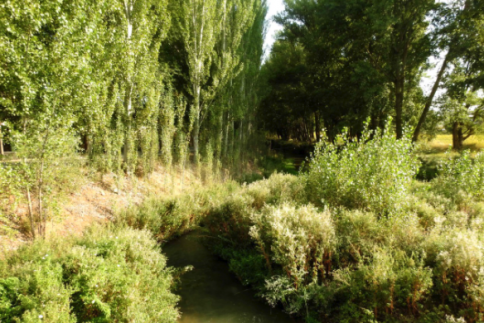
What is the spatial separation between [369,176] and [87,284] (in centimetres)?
533

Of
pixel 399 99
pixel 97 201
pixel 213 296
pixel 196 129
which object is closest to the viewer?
pixel 213 296

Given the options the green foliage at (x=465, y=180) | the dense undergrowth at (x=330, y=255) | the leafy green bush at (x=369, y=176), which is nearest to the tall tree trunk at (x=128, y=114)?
the dense undergrowth at (x=330, y=255)

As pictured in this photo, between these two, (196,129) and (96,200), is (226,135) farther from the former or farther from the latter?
(96,200)

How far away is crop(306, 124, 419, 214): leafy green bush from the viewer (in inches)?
211

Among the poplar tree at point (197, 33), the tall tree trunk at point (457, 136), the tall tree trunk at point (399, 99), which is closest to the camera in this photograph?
the poplar tree at point (197, 33)

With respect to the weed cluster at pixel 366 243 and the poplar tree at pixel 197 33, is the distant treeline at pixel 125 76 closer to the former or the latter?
the poplar tree at pixel 197 33

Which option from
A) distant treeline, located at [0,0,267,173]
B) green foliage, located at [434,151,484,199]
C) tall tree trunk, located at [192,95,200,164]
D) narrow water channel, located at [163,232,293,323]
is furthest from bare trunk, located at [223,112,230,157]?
green foliage, located at [434,151,484,199]

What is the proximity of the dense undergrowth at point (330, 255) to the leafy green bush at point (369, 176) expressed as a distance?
0.02m

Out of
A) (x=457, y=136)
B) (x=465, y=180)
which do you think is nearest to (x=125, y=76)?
(x=465, y=180)

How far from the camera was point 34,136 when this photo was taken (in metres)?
5.14

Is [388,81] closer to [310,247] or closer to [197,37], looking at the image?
[197,37]

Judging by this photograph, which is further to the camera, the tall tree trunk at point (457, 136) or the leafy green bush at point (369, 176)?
the tall tree trunk at point (457, 136)

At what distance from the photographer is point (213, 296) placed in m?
5.43

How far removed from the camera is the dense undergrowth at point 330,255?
3.50 m
